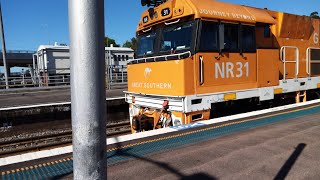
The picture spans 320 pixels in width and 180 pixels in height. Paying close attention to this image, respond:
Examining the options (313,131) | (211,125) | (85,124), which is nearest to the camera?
(85,124)

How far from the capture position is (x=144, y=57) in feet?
28.9

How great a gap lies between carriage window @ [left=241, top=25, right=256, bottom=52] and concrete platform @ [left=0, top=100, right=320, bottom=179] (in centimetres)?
238

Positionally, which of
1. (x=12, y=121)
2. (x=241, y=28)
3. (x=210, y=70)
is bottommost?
(x=12, y=121)

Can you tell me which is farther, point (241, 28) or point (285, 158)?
point (241, 28)

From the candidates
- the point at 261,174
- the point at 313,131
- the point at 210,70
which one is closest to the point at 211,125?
the point at 210,70

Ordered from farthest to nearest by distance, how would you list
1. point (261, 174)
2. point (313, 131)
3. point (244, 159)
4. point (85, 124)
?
point (313, 131) → point (244, 159) → point (261, 174) → point (85, 124)

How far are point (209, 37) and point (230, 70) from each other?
1.10 m

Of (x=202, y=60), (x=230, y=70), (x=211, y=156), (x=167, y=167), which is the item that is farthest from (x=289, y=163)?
Result: (x=230, y=70)

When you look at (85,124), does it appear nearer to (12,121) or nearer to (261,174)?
(261,174)

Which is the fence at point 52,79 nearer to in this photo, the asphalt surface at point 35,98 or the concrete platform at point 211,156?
the asphalt surface at point 35,98

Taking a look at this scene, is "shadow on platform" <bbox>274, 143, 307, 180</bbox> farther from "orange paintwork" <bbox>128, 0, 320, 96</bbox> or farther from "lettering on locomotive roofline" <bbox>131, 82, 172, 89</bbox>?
"lettering on locomotive roofline" <bbox>131, 82, 172, 89</bbox>

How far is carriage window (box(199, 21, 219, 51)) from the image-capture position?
23.5ft

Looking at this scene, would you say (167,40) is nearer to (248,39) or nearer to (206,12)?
(206,12)

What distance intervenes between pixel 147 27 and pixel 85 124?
295 inches
